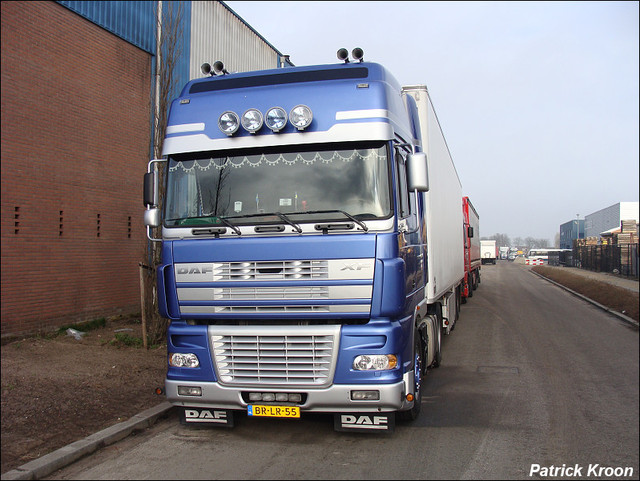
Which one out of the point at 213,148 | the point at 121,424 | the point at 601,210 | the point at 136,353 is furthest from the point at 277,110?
the point at 136,353

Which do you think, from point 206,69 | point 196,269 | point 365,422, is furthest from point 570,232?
point 206,69

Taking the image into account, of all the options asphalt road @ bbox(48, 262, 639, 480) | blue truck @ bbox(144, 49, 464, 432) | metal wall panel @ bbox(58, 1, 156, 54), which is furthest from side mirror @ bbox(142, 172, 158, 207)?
metal wall panel @ bbox(58, 1, 156, 54)

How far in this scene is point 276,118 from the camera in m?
5.51

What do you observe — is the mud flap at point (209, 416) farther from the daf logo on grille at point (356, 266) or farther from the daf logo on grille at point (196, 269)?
the daf logo on grille at point (356, 266)

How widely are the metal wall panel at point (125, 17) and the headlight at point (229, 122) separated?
816cm

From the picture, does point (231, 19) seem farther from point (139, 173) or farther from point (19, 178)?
point (19, 178)

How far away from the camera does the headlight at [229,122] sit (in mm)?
5590

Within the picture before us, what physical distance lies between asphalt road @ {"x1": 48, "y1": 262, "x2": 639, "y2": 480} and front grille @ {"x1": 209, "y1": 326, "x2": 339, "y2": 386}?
727mm

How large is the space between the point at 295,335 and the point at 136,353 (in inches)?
205

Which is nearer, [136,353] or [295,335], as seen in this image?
[295,335]

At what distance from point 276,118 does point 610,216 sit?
10.9 feet

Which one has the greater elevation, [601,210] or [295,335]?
[601,210]

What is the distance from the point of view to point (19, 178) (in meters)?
10.4

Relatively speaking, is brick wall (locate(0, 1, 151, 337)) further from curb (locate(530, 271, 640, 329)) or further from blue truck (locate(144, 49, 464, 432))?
curb (locate(530, 271, 640, 329))
